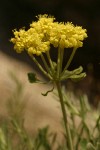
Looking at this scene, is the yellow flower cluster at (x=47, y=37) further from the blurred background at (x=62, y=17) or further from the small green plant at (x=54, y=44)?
the blurred background at (x=62, y=17)

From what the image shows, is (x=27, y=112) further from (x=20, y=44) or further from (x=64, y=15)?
(x=20, y=44)

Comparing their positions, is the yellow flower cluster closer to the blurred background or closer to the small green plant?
the small green plant

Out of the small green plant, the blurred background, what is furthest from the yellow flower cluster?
the blurred background

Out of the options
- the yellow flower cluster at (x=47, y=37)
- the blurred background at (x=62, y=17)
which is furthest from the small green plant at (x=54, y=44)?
the blurred background at (x=62, y=17)

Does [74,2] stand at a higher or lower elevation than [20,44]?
higher

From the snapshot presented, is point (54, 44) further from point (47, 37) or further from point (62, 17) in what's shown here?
point (62, 17)

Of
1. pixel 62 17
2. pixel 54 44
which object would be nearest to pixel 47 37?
pixel 54 44

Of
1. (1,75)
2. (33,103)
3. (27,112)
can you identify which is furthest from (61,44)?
(1,75)

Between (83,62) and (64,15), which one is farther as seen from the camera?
(64,15)
